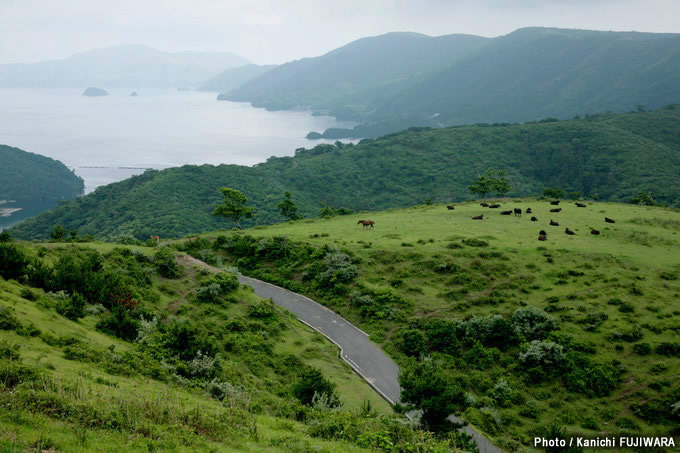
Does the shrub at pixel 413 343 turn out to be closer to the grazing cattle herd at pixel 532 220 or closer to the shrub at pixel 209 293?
the shrub at pixel 209 293

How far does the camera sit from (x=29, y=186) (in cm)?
18588

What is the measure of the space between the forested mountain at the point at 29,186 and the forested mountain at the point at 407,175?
72671 millimetres

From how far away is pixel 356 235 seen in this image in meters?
46.2

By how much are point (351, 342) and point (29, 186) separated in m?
212

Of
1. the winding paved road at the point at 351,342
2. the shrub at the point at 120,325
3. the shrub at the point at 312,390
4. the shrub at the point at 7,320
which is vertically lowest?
the winding paved road at the point at 351,342

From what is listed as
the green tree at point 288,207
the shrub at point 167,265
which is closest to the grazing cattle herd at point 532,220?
the shrub at point 167,265

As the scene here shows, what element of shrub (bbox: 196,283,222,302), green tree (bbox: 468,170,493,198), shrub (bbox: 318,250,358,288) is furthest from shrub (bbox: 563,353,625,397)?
green tree (bbox: 468,170,493,198)

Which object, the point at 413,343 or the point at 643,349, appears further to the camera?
the point at 413,343

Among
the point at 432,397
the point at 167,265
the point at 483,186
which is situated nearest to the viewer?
the point at 432,397

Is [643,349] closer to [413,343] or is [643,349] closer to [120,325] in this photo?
[413,343]

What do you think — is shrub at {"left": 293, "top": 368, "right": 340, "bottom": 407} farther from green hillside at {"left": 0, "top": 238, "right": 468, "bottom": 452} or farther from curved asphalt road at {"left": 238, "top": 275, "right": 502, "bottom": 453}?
curved asphalt road at {"left": 238, "top": 275, "right": 502, "bottom": 453}

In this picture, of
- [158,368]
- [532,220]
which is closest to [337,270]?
[158,368]

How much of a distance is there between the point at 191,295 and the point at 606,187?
14479cm

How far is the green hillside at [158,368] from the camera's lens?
33.2ft
